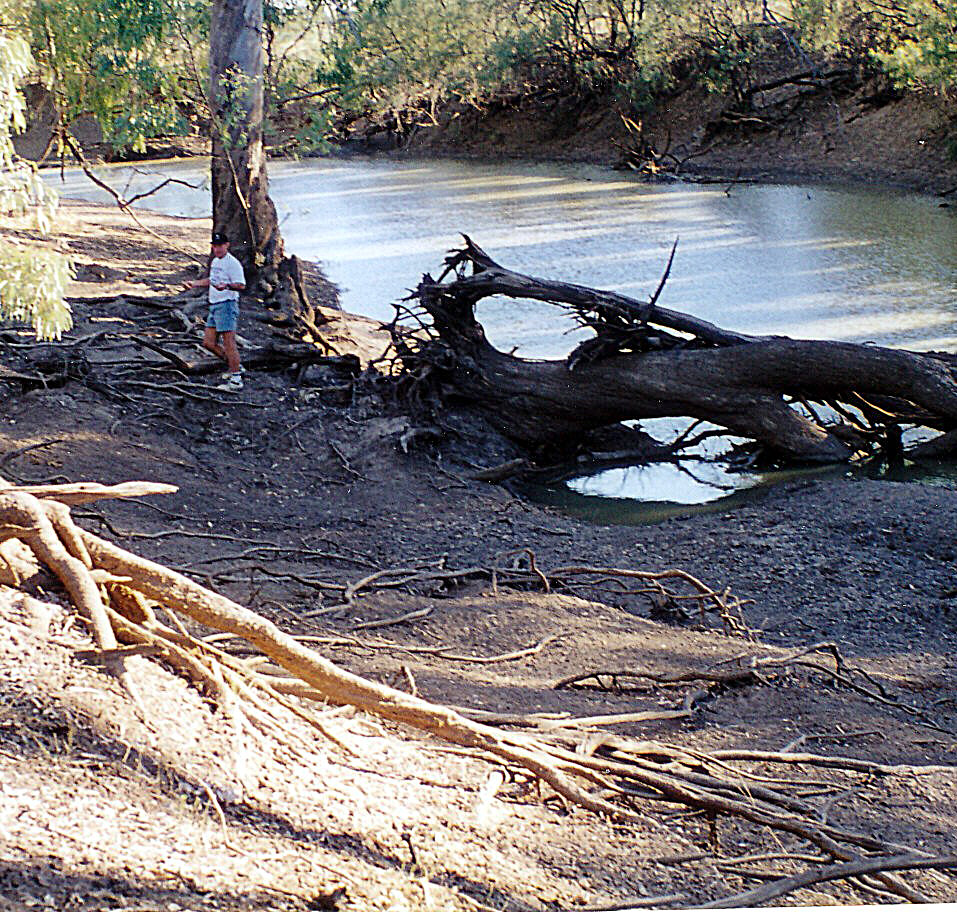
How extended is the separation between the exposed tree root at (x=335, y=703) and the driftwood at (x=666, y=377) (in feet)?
17.4

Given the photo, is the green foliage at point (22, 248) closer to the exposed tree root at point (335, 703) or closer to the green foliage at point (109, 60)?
the exposed tree root at point (335, 703)

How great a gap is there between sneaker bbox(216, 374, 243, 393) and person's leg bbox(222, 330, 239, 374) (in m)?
0.09

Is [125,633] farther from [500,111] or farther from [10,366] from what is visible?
[500,111]

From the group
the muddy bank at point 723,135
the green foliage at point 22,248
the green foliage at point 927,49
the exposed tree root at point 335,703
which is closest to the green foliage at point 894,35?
the green foliage at point 927,49

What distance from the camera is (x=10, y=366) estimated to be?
8.63 metres

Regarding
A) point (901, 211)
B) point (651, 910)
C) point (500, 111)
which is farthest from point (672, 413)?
point (500, 111)

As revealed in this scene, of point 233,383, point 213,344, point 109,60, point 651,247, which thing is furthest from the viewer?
point 651,247

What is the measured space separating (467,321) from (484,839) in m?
6.74

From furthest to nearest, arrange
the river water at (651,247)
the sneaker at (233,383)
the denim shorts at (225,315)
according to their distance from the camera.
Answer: the river water at (651,247)
the denim shorts at (225,315)
the sneaker at (233,383)

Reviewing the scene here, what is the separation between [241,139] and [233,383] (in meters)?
3.85

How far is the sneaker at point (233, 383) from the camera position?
9.34 m

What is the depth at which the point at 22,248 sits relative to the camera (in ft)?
12.1

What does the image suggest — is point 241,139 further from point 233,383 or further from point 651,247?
point 651,247

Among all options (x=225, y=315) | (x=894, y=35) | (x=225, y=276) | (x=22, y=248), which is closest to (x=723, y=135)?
(x=894, y=35)
